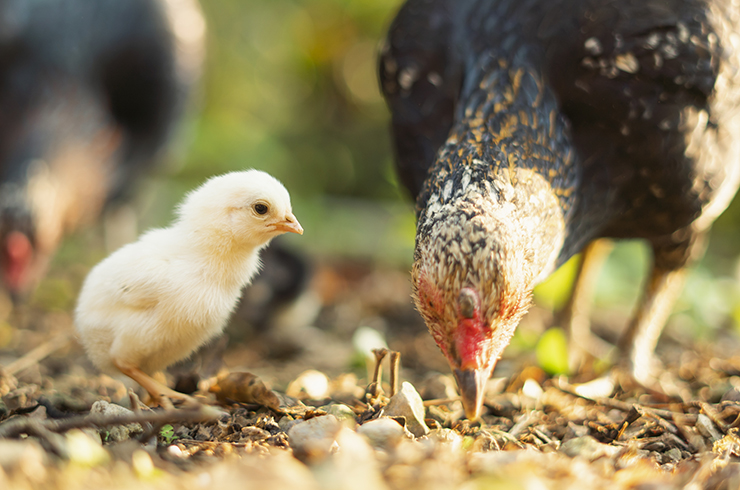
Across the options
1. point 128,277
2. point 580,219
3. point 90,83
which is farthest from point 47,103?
Answer: point 580,219

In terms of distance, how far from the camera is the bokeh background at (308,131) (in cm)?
698

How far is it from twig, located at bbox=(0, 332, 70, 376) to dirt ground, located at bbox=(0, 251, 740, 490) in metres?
0.01

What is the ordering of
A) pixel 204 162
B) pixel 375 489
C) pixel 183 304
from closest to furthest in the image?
pixel 375 489 < pixel 183 304 < pixel 204 162

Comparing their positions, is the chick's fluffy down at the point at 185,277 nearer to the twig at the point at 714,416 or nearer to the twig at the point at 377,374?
the twig at the point at 377,374

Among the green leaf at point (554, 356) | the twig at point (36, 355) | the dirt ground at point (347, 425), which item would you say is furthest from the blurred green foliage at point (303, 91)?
the green leaf at point (554, 356)

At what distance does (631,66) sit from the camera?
8.59ft

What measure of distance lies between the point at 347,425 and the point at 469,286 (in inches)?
24.9

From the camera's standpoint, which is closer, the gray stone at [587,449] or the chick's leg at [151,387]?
the gray stone at [587,449]

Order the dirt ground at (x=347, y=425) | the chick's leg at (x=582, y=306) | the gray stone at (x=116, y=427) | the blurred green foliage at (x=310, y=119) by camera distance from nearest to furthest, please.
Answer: the dirt ground at (x=347, y=425) < the gray stone at (x=116, y=427) < the chick's leg at (x=582, y=306) < the blurred green foliage at (x=310, y=119)

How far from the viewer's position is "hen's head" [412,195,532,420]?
1.93 metres

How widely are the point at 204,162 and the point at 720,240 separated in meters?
6.93

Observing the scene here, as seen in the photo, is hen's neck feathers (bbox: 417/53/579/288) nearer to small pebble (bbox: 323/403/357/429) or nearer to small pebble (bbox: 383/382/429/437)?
small pebble (bbox: 383/382/429/437)

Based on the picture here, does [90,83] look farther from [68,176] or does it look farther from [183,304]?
[183,304]

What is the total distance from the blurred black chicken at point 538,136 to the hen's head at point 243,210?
1.79 feet
